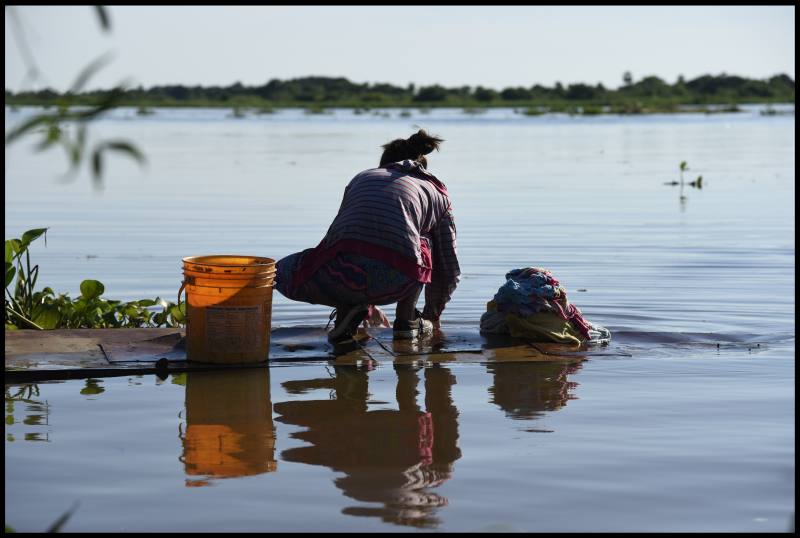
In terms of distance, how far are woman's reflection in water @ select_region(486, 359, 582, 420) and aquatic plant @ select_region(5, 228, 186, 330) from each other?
2.43 metres

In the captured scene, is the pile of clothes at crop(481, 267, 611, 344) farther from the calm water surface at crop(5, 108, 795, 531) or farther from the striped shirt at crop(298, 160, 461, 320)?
the striped shirt at crop(298, 160, 461, 320)

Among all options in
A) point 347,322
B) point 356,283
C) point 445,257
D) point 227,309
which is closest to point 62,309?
point 227,309

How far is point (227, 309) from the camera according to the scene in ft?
21.8

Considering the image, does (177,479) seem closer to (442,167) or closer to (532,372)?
(532,372)

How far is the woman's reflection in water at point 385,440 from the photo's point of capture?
4613mm

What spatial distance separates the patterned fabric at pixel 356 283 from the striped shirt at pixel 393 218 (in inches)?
2.3

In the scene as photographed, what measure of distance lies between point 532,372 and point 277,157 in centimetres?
2261

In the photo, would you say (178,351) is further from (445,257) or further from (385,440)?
(385,440)

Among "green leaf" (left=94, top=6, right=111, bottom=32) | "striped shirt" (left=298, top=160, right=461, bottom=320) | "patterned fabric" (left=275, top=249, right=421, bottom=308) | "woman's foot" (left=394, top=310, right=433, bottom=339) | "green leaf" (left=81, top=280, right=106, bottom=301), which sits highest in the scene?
"green leaf" (left=94, top=6, right=111, bottom=32)

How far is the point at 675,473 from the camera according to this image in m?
4.93

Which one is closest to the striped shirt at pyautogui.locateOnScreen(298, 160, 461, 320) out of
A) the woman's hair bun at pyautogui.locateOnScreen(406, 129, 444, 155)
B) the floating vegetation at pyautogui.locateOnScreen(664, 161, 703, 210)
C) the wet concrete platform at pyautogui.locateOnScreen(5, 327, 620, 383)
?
the woman's hair bun at pyautogui.locateOnScreen(406, 129, 444, 155)

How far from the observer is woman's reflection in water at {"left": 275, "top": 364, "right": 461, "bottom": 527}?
461 cm

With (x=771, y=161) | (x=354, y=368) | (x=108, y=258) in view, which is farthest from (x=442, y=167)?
(x=354, y=368)

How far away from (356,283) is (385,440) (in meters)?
1.86
